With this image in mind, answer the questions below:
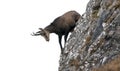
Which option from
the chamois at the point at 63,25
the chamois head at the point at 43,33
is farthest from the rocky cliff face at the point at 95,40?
the chamois head at the point at 43,33

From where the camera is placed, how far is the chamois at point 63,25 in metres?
25.6

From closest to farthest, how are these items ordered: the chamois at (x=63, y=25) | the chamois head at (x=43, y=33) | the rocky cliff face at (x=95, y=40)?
the rocky cliff face at (x=95, y=40) → the chamois at (x=63, y=25) → the chamois head at (x=43, y=33)

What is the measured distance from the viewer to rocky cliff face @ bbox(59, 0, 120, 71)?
1694 cm

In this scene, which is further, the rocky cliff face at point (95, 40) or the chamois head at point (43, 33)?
the chamois head at point (43, 33)

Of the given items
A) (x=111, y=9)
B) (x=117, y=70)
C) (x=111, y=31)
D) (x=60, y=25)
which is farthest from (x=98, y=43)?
(x=60, y=25)

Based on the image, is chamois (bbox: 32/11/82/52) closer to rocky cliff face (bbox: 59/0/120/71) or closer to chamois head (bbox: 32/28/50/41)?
chamois head (bbox: 32/28/50/41)

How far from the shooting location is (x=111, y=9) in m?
19.1

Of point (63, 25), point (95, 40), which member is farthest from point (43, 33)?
point (95, 40)

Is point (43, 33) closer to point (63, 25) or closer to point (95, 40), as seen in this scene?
point (63, 25)

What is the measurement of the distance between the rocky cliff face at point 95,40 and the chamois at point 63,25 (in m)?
2.59

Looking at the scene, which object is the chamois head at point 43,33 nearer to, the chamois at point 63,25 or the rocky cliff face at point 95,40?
the chamois at point 63,25

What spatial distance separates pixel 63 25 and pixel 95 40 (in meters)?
7.52

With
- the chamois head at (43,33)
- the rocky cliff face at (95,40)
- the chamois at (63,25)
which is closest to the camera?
the rocky cliff face at (95,40)

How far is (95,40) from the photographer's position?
18.5 m
